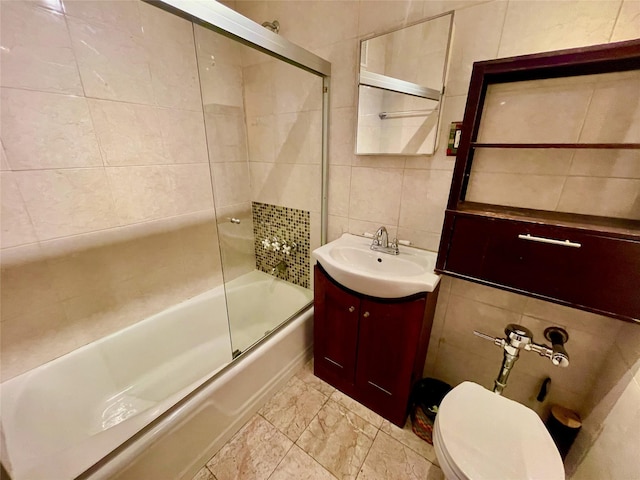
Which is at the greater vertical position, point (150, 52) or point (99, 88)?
point (150, 52)

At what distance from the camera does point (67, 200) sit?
1157 mm

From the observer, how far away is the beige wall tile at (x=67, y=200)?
1.07 meters

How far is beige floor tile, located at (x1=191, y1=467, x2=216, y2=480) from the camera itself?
1.09 meters

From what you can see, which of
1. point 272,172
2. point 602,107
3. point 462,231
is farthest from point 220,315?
point 602,107

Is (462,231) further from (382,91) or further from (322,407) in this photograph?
(322,407)

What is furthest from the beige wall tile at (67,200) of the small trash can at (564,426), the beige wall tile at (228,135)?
the small trash can at (564,426)

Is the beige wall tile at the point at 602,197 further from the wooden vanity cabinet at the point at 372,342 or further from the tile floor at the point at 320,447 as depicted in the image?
the tile floor at the point at 320,447

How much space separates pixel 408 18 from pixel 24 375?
246 centimetres

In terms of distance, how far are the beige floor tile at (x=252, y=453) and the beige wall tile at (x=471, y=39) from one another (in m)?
1.88

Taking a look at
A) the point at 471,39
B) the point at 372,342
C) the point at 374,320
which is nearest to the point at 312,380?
the point at 372,342

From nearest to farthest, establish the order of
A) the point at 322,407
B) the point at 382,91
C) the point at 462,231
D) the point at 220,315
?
1. the point at 462,231
2. the point at 382,91
3. the point at 322,407
4. the point at 220,315

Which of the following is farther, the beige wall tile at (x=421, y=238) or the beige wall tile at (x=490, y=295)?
the beige wall tile at (x=421, y=238)

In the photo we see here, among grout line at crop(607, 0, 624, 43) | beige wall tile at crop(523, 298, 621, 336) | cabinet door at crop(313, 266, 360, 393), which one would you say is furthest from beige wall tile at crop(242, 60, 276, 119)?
beige wall tile at crop(523, 298, 621, 336)

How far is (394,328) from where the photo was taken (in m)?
1.15
